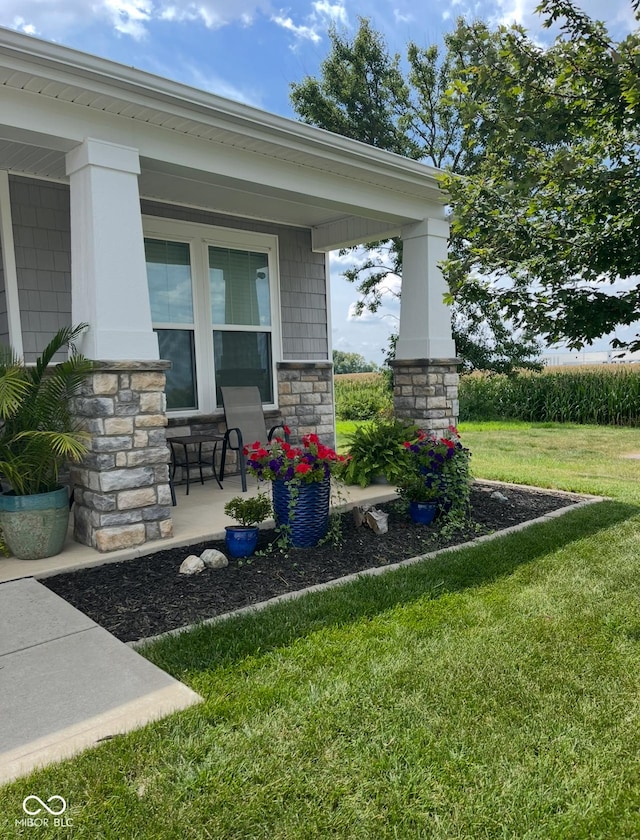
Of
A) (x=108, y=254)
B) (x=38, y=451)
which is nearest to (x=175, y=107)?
Answer: (x=108, y=254)

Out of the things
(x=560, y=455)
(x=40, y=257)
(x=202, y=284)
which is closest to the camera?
(x=40, y=257)

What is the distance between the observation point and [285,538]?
4.00m

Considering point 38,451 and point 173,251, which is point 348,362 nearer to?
point 173,251

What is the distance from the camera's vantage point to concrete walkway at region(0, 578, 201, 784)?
1.97 metres

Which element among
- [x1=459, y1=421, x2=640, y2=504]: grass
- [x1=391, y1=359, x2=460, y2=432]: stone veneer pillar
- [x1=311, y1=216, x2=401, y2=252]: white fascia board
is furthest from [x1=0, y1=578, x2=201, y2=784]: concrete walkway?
[x1=311, y1=216, x2=401, y2=252]: white fascia board

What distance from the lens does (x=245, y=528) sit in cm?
384

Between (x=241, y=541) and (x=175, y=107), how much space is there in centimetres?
279

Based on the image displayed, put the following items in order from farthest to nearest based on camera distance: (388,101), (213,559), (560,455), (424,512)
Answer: (388,101) → (560,455) → (424,512) → (213,559)

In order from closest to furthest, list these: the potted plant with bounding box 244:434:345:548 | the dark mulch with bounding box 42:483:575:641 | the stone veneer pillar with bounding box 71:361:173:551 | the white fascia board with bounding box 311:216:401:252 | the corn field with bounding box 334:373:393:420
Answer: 1. the dark mulch with bounding box 42:483:575:641
2. the stone veneer pillar with bounding box 71:361:173:551
3. the potted plant with bounding box 244:434:345:548
4. the white fascia board with bounding box 311:216:401:252
5. the corn field with bounding box 334:373:393:420

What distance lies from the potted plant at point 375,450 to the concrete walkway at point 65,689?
272 cm

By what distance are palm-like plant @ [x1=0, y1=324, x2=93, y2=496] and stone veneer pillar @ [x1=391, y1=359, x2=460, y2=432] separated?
3.16m

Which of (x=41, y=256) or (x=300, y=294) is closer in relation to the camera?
(x=41, y=256)

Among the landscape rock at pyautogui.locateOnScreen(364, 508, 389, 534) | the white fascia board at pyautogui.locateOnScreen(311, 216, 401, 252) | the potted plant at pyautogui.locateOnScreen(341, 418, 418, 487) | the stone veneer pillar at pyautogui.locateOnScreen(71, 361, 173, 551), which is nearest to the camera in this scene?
the stone veneer pillar at pyautogui.locateOnScreen(71, 361, 173, 551)

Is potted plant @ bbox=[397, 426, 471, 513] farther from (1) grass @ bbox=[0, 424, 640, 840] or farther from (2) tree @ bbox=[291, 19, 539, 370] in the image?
(2) tree @ bbox=[291, 19, 539, 370]
